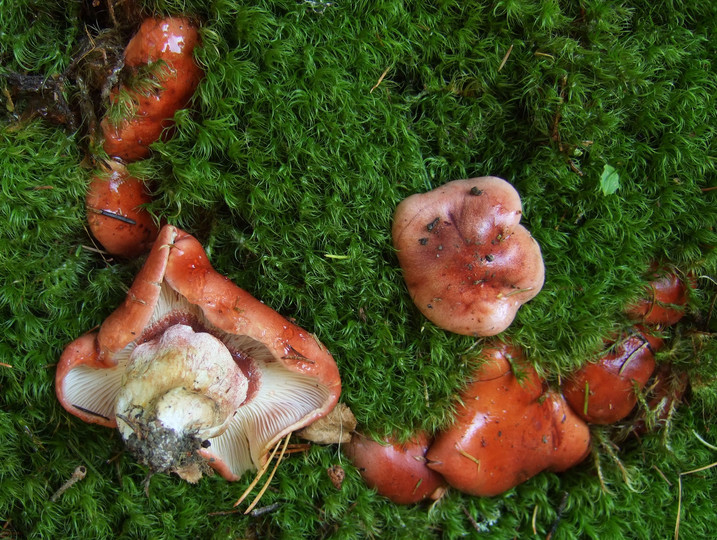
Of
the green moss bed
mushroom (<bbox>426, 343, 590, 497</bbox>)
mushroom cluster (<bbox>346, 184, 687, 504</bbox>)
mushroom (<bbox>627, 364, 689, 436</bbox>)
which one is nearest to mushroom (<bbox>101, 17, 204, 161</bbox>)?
the green moss bed

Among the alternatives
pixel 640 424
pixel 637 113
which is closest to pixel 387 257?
pixel 637 113

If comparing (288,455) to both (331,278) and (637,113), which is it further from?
(637,113)

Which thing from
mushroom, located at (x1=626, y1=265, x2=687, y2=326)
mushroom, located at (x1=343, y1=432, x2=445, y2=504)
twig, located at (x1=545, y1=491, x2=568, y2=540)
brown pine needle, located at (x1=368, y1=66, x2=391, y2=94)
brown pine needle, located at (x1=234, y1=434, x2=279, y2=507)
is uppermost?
brown pine needle, located at (x1=368, y1=66, x2=391, y2=94)

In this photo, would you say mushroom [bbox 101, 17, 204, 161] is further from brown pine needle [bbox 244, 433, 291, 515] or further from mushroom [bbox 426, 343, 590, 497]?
mushroom [bbox 426, 343, 590, 497]

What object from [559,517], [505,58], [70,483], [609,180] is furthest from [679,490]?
[70,483]

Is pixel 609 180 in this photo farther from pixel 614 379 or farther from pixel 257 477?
pixel 257 477

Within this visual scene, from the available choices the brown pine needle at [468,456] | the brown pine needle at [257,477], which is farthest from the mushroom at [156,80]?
the brown pine needle at [468,456]
